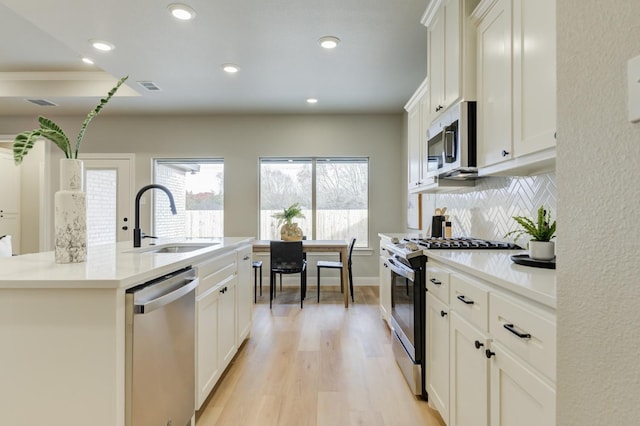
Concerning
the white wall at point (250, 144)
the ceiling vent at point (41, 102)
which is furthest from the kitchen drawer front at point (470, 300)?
the ceiling vent at point (41, 102)

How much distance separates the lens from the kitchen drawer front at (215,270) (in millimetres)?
1860

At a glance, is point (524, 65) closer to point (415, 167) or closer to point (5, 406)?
point (415, 167)

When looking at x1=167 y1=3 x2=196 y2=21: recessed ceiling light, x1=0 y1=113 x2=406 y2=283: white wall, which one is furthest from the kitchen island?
x1=0 y1=113 x2=406 y2=283: white wall

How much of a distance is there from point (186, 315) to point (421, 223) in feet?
10.7

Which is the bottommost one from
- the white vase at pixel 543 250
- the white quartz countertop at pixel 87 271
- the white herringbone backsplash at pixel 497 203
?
the white quartz countertop at pixel 87 271

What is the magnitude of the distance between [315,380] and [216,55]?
2.95m

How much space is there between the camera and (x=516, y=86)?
5.35ft

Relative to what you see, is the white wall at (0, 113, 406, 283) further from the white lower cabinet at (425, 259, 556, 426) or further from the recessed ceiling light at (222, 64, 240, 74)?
the white lower cabinet at (425, 259, 556, 426)

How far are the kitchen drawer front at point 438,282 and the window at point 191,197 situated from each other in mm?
4076

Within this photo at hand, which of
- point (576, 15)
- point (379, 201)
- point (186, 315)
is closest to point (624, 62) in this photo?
point (576, 15)

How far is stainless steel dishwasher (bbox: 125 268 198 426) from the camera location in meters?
1.17

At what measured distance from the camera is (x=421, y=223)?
4223mm

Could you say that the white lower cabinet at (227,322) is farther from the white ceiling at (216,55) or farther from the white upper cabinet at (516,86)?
the white ceiling at (216,55)

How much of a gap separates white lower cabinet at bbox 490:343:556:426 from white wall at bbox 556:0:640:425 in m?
0.34
